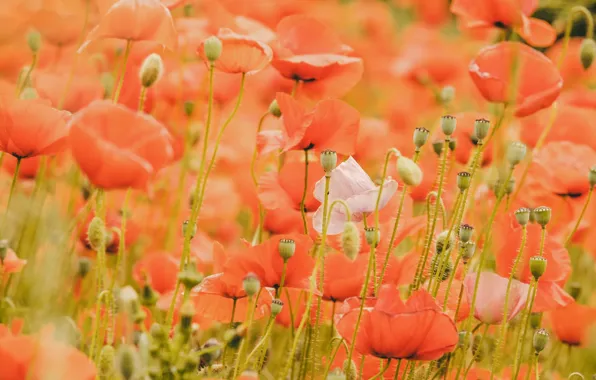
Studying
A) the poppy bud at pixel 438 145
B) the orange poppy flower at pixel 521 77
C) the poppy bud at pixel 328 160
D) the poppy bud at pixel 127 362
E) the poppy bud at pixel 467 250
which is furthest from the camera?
the poppy bud at pixel 438 145

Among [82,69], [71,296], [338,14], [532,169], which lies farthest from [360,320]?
[338,14]

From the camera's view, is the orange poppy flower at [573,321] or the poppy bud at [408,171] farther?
the orange poppy flower at [573,321]

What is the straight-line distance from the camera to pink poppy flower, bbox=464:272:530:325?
3.91 ft

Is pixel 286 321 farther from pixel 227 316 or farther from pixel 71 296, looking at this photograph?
pixel 71 296

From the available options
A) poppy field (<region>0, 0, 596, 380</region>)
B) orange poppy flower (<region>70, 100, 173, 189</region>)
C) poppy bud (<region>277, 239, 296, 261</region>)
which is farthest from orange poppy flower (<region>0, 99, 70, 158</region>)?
poppy bud (<region>277, 239, 296, 261</region>)

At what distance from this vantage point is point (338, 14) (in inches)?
176

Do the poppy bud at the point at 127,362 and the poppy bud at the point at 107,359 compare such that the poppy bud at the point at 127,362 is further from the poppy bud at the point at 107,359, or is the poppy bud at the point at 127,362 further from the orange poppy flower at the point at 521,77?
the orange poppy flower at the point at 521,77

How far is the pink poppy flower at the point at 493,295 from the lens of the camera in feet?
3.91

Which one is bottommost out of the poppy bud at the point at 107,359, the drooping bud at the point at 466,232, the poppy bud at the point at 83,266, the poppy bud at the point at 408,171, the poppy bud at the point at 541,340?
the poppy bud at the point at 83,266

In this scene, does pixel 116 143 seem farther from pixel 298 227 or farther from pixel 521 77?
pixel 521 77

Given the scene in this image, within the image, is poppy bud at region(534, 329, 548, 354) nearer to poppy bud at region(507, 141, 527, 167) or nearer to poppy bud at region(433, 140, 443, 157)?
poppy bud at region(507, 141, 527, 167)

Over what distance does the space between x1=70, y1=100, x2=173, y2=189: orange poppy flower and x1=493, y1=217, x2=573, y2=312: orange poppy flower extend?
1.73ft

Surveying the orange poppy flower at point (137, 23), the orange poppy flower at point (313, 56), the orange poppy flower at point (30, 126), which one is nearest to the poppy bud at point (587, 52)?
the orange poppy flower at point (313, 56)

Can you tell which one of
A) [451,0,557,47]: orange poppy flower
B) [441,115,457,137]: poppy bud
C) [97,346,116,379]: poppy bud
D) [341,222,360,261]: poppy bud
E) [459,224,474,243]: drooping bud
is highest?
[451,0,557,47]: orange poppy flower
